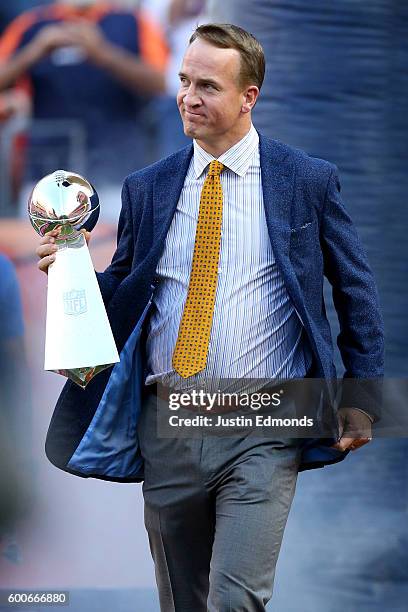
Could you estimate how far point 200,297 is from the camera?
3.68m

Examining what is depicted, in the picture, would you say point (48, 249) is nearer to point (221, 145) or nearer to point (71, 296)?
point (71, 296)

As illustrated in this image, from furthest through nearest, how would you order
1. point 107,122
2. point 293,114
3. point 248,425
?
point 107,122 < point 293,114 < point 248,425

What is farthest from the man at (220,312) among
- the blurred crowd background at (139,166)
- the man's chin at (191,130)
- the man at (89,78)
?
the man at (89,78)

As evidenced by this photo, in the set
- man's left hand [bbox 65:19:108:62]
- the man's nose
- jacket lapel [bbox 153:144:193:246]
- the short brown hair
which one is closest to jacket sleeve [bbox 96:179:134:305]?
jacket lapel [bbox 153:144:193:246]

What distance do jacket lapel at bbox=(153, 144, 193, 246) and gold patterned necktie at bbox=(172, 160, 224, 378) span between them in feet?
0.30

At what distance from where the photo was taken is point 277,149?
12.5ft

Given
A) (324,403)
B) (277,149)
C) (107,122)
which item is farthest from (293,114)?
(324,403)

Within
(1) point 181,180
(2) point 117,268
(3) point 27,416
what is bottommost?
(3) point 27,416

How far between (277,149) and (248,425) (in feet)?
2.45

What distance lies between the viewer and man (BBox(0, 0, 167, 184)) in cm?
545

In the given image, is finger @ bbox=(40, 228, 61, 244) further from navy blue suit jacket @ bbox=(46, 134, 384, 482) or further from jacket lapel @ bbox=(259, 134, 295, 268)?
jacket lapel @ bbox=(259, 134, 295, 268)

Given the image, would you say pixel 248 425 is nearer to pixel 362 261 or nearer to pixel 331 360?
pixel 331 360

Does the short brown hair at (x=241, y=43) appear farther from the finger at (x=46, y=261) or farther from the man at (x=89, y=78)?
the man at (x=89, y=78)

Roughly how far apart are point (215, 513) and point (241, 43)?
49.0 inches
